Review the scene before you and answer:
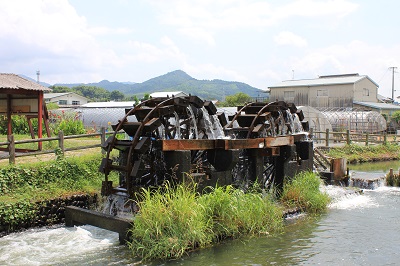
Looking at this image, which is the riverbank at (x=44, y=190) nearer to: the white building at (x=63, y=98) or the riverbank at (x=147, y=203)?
the riverbank at (x=147, y=203)

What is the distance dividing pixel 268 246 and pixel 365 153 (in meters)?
17.7

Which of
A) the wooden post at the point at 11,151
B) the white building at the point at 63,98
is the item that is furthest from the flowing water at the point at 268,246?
the white building at the point at 63,98

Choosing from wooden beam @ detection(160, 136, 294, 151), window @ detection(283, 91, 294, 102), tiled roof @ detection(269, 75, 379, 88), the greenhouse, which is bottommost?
wooden beam @ detection(160, 136, 294, 151)

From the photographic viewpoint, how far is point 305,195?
11.9 m

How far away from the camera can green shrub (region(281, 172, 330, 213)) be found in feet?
38.1

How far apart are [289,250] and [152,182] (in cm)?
363

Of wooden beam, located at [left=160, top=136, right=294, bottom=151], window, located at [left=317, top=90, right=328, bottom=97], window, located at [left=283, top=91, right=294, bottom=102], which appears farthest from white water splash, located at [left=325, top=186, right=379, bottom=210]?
window, located at [left=283, top=91, right=294, bottom=102]

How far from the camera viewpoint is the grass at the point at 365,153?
23.8m

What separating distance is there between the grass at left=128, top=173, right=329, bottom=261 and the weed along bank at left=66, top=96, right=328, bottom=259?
0.02 metres

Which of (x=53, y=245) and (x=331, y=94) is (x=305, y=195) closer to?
(x=53, y=245)

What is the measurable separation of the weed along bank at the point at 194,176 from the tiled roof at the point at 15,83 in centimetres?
345

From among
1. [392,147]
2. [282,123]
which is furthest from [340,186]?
[392,147]

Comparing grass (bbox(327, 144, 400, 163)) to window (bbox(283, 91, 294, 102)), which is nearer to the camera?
grass (bbox(327, 144, 400, 163))

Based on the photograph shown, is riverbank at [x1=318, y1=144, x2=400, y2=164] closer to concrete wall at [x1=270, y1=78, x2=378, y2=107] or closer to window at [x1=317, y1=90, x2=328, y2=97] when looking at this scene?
concrete wall at [x1=270, y1=78, x2=378, y2=107]
